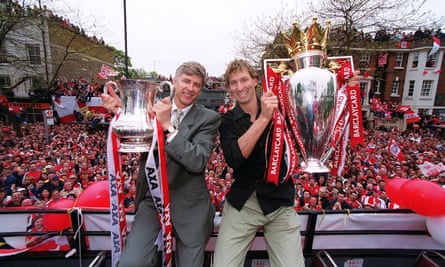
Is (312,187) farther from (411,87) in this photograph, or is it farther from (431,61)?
(431,61)

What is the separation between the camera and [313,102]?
5.13 feet

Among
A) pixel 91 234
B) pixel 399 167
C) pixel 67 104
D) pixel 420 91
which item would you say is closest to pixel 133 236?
pixel 91 234

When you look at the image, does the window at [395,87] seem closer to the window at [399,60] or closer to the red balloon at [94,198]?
the window at [399,60]

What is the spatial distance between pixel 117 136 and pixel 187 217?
0.77 meters

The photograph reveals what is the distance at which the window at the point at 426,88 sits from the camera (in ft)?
88.6

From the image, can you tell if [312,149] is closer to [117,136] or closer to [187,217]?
[187,217]

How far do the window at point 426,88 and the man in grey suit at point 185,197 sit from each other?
34.8m

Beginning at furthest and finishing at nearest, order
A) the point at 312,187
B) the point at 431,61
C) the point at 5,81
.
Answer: the point at 431,61 < the point at 5,81 < the point at 312,187

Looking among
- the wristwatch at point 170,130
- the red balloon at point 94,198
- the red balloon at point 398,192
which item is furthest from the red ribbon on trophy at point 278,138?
the red balloon at point 94,198

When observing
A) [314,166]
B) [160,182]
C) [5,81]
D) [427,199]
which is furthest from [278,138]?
[5,81]

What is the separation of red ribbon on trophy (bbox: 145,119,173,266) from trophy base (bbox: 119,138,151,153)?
2.1 inches

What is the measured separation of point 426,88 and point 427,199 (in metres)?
34.2

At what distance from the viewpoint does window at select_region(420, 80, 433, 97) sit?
88.6ft

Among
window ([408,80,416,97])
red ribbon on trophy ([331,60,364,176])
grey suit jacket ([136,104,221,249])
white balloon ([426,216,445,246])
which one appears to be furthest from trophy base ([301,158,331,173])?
window ([408,80,416,97])
